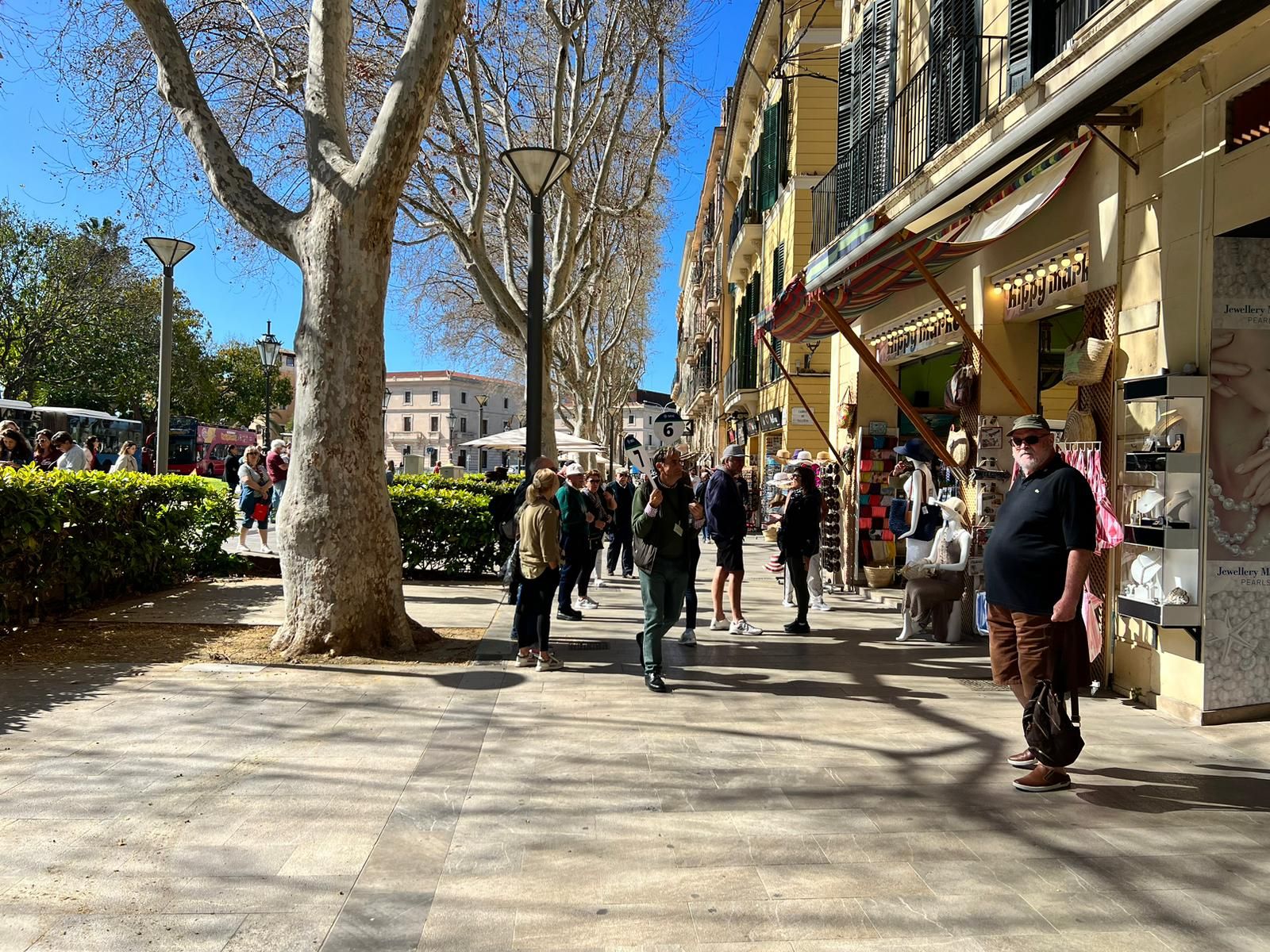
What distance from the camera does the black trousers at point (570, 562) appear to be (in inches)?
342

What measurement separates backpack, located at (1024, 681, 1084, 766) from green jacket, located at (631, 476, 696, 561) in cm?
285

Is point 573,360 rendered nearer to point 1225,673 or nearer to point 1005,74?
point 1005,74

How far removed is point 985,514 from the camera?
8383 mm

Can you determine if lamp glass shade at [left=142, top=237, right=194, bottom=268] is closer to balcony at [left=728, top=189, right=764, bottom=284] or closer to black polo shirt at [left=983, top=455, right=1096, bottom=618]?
black polo shirt at [left=983, top=455, right=1096, bottom=618]

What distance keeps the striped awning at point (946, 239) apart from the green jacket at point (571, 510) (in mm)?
2695

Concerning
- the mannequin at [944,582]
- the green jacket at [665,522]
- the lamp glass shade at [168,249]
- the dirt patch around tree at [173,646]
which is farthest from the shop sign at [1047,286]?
the lamp glass shade at [168,249]

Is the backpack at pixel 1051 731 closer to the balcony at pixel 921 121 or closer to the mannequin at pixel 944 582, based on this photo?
the mannequin at pixel 944 582

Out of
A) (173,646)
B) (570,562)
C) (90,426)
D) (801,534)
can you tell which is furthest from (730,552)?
(90,426)

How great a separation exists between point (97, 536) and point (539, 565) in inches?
192

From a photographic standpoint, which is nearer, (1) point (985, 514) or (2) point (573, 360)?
(1) point (985, 514)

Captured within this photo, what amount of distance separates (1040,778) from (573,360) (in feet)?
96.8

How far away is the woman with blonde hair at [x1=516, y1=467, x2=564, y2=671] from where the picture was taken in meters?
6.92

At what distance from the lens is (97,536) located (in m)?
9.05

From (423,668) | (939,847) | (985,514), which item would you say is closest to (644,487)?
→ (423,668)
